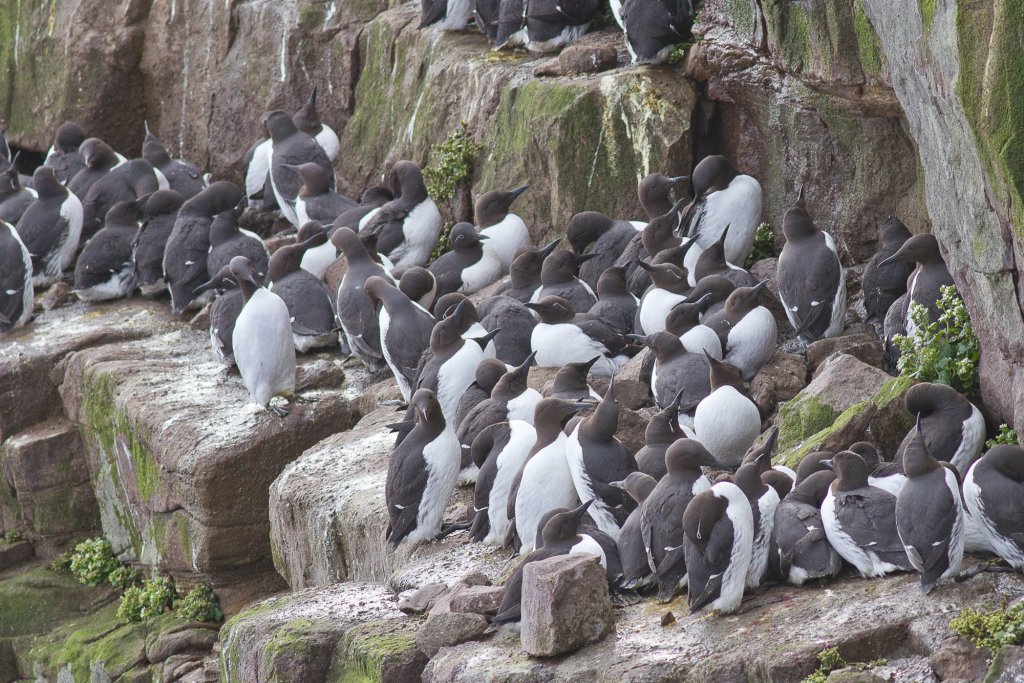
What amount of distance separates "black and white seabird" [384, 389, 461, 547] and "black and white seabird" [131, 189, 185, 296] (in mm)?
6109

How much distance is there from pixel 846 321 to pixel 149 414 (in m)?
5.34

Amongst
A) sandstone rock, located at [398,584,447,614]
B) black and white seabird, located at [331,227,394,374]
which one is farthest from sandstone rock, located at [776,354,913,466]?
black and white seabird, located at [331,227,394,374]

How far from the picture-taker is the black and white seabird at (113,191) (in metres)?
15.0

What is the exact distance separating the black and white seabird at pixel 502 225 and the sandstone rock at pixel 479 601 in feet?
18.6

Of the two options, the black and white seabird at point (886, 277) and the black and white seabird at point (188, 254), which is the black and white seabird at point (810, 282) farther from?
the black and white seabird at point (188, 254)

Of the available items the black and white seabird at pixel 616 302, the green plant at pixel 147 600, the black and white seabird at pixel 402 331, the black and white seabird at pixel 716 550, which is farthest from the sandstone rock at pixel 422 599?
the green plant at pixel 147 600

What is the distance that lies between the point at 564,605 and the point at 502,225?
258 inches

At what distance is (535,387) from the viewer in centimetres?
944

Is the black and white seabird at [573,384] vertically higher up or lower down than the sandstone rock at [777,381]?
higher up

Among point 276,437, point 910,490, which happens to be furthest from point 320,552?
point 910,490

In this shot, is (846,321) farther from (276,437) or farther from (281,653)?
(281,653)

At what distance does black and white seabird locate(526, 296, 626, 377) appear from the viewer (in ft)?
31.7

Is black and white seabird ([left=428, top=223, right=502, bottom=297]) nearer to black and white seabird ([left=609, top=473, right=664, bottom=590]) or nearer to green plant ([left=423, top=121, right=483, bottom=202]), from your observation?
green plant ([left=423, top=121, right=483, bottom=202])

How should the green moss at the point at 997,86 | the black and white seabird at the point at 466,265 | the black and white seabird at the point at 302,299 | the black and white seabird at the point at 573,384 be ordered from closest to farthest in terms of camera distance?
the green moss at the point at 997,86, the black and white seabird at the point at 573,384, the black and white seabird at the point at 302,299, the black and white seabird at the point at 466,265
